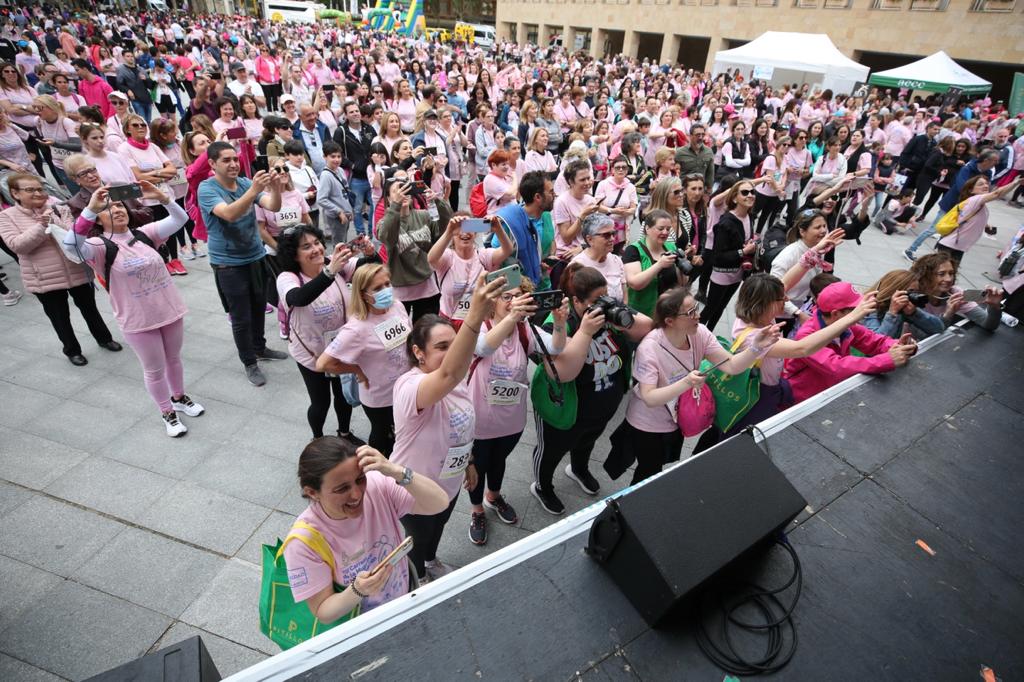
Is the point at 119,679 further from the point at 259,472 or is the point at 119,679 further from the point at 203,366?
the point at 203,366

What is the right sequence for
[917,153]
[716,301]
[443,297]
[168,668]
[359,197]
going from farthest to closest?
[917,153], [359,197], [716,301], [443,297], [168,668]

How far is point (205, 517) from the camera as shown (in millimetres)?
3385

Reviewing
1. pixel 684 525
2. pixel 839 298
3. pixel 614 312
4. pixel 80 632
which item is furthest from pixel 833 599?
pixel 80 632

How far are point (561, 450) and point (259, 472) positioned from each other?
2.29 meters

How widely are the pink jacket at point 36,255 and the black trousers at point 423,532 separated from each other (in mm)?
3999

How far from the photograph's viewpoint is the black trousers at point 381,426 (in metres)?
→ 3.43

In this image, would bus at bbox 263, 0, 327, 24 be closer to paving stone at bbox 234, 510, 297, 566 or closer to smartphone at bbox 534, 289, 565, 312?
paving stone at bbox 234, 510, 297, 566

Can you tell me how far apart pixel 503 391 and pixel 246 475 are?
2235mm

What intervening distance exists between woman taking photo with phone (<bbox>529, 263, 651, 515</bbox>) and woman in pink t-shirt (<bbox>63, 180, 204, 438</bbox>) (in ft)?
9.63

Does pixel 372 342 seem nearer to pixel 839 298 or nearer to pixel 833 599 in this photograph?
pixel 833 599

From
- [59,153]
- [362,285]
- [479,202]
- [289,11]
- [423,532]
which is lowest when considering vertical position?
[423,532]

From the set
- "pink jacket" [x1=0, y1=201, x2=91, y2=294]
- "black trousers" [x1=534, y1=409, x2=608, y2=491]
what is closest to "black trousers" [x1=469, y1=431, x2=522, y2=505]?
"black trousers" [x1=534, y1=409, x2=608, y2=491]

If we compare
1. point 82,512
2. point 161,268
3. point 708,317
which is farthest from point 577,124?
point 82,512

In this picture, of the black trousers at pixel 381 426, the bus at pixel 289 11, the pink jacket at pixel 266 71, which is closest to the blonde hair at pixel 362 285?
the black trousers at pixel 381 426
